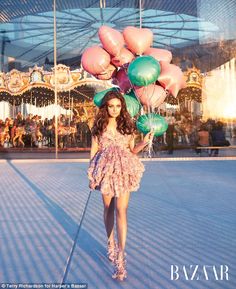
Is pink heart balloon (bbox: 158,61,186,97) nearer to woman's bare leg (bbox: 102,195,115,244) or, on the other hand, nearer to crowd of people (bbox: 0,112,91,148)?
woman's bare leg (bbox: 102,195,115,244)

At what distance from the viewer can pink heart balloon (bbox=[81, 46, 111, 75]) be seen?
15.1ft

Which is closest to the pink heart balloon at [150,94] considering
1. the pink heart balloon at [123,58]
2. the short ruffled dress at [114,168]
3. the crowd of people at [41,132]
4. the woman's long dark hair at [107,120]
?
the pink heart balloon at [123,58]

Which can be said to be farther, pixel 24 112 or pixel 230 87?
pixel 24 112

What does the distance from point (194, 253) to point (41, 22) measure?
57.6ft

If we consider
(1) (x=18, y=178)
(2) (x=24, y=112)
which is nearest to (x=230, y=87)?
(2) (x=24, y=112)

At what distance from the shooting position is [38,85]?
17391 mm

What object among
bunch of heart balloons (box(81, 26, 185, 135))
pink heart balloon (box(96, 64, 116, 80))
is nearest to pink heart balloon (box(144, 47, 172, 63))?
bunch of heart balloons (box(81, 26, 185, 135))

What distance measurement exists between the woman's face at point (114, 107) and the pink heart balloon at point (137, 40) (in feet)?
4.21

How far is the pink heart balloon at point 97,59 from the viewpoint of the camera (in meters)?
4.59

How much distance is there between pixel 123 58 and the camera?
4664 millimetres

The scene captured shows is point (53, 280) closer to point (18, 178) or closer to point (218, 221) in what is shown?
point (218, 221)

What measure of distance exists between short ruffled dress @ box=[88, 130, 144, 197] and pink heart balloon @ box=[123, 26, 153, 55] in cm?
144

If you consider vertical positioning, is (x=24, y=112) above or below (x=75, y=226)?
above

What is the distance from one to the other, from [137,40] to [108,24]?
1570 cm
